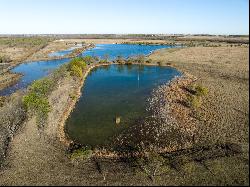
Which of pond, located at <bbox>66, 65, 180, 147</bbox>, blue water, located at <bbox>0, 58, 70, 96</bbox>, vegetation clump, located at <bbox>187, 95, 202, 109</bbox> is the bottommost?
blue water, located at <bbox>0, 58, 70, 96</bbox>

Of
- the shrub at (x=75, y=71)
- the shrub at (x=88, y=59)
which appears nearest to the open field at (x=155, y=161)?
the shrub at (x=75, y=71)

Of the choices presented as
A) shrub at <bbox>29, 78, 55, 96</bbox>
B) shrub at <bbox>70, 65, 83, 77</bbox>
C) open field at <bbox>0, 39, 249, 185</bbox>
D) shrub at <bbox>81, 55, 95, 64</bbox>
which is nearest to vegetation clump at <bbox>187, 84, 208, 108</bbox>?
open field at <bbox>0, 39, 249, 185</bbox>

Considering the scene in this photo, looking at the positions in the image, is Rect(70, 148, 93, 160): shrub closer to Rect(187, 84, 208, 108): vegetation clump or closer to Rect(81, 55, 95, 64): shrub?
Rect(187, 84, 208, 108): vegetation clump

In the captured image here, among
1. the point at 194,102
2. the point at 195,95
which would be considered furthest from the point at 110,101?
the point at 194,102

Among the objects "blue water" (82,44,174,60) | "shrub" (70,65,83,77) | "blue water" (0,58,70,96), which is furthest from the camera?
"blue water" (82,44,174,60)

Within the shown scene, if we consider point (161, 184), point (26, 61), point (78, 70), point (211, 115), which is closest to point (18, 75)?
point (78, 70)

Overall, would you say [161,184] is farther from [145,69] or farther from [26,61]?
[26,61]

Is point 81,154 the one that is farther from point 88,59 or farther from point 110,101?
point 88,59

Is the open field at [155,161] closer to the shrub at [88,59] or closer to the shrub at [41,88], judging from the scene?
the shrub at [41,88]

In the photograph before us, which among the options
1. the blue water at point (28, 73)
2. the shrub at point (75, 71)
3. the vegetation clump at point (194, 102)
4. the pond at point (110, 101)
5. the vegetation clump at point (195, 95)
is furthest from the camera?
the shrub at point (75, 71)
